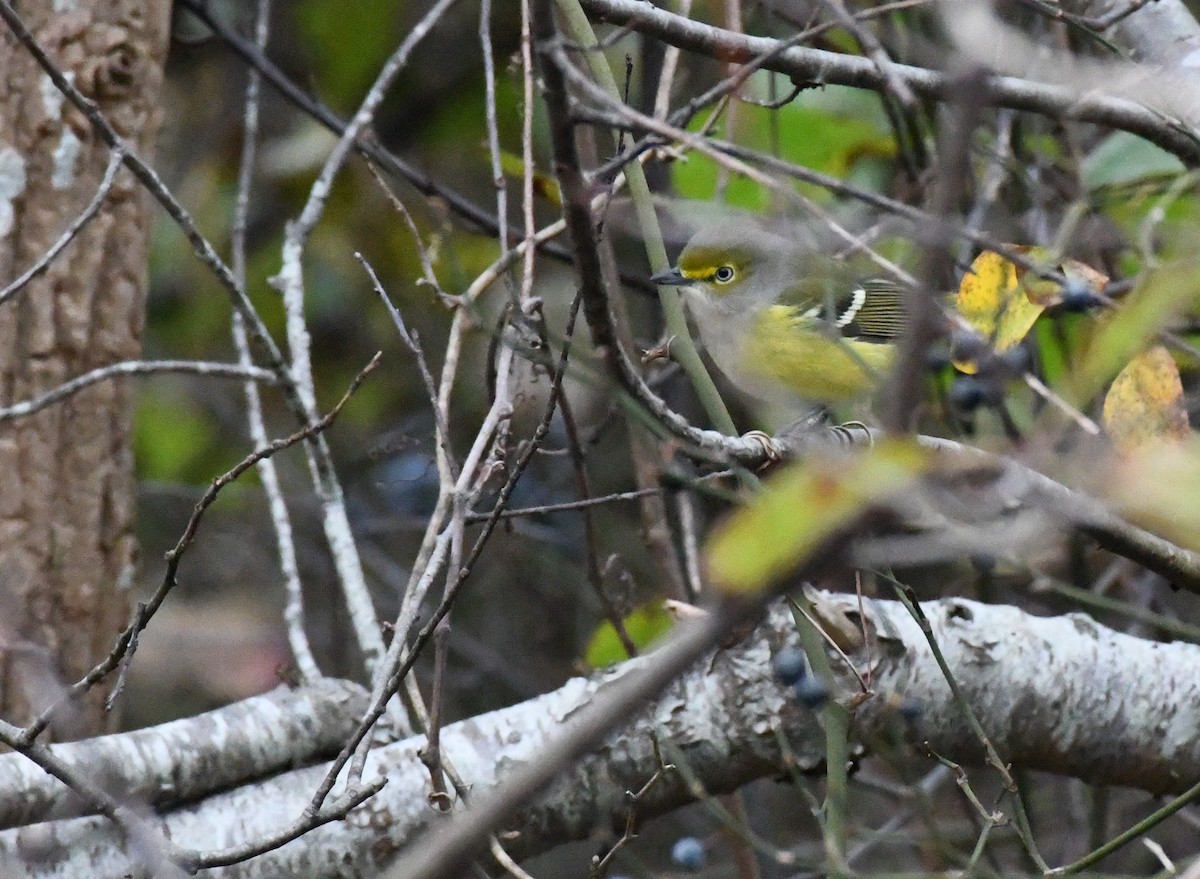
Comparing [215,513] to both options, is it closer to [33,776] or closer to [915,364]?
[33,776]

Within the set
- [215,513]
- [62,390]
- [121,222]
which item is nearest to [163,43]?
[121,222]

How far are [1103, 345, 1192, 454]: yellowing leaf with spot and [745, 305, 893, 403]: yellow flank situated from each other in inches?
59.0

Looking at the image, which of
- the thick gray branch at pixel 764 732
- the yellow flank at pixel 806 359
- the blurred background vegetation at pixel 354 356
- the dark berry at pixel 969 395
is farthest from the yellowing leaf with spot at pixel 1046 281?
the blurred background vegetation at pixel 354 356

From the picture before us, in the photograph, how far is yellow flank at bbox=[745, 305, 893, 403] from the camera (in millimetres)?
4258

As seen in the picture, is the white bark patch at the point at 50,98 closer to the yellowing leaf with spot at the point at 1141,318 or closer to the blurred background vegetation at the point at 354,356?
the blurred background vegetation at the point at 354,356

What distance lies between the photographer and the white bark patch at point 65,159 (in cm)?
350

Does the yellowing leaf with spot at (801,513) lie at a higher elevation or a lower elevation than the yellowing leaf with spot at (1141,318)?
higher

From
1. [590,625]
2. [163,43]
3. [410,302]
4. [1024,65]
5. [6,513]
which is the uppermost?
[163,43]

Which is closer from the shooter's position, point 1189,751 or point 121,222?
point 1189,751

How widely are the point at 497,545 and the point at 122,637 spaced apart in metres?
3.67

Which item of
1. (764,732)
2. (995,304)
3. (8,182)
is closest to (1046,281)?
(995,304)

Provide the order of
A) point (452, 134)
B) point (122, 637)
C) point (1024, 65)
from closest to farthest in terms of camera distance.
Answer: point (122, 637), point (1024, 65), point (452, 134)

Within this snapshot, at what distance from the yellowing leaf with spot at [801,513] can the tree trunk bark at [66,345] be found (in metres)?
2.83

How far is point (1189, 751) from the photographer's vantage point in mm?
3086
